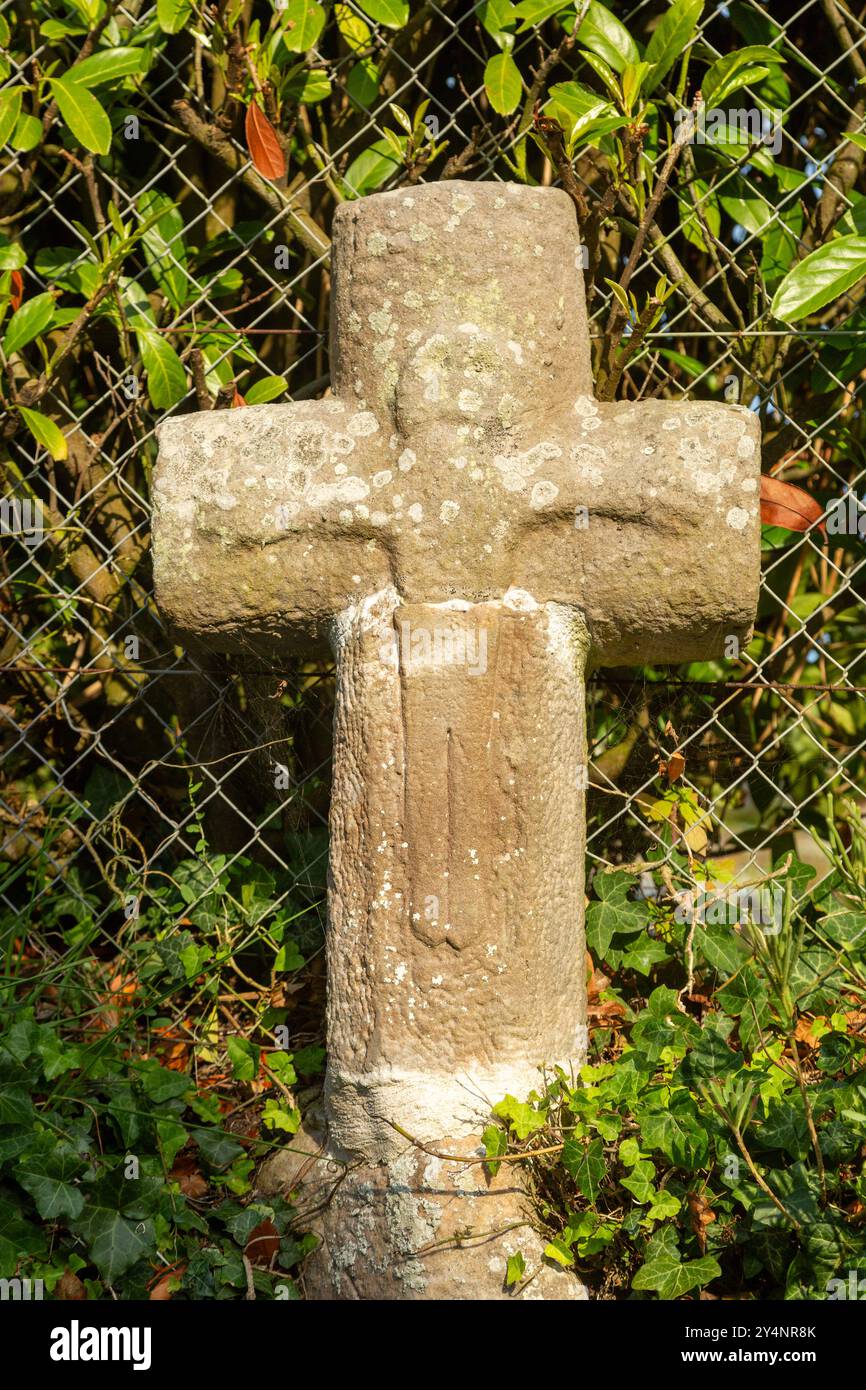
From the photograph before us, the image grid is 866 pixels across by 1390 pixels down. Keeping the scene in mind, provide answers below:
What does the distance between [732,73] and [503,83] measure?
41cm

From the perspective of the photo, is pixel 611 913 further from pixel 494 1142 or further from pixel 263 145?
pixel 263 145

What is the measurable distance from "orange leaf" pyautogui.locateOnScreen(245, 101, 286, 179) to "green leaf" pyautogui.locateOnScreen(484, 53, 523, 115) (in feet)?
1.34

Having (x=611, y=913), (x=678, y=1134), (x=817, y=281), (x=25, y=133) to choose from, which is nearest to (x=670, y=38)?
(x=817, y=281)

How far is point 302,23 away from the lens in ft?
7.68

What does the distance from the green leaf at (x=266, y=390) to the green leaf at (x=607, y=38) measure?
2.72 ft

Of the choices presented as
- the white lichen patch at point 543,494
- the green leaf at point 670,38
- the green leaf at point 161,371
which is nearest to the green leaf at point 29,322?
the green leaf at point 161,371

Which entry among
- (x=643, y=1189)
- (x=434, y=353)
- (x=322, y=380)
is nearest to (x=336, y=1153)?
(x=643, y=1189)

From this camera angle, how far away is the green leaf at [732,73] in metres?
2.26

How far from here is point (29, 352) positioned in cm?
280

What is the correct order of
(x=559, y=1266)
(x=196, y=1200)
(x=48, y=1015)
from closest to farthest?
(x=559, y=1266), (x=196, y=1200), (x=48, y=1015)

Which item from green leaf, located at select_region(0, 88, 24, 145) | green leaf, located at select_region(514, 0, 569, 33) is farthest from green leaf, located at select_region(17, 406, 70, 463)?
green leaf, located at select_region(514, 0, 569, 33)

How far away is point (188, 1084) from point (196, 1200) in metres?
0.19

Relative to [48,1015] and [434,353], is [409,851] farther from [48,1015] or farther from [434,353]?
[48,1015]

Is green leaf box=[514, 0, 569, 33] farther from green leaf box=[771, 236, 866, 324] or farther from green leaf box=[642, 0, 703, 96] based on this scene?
green leaf box=[771, 236, 866, 324]
